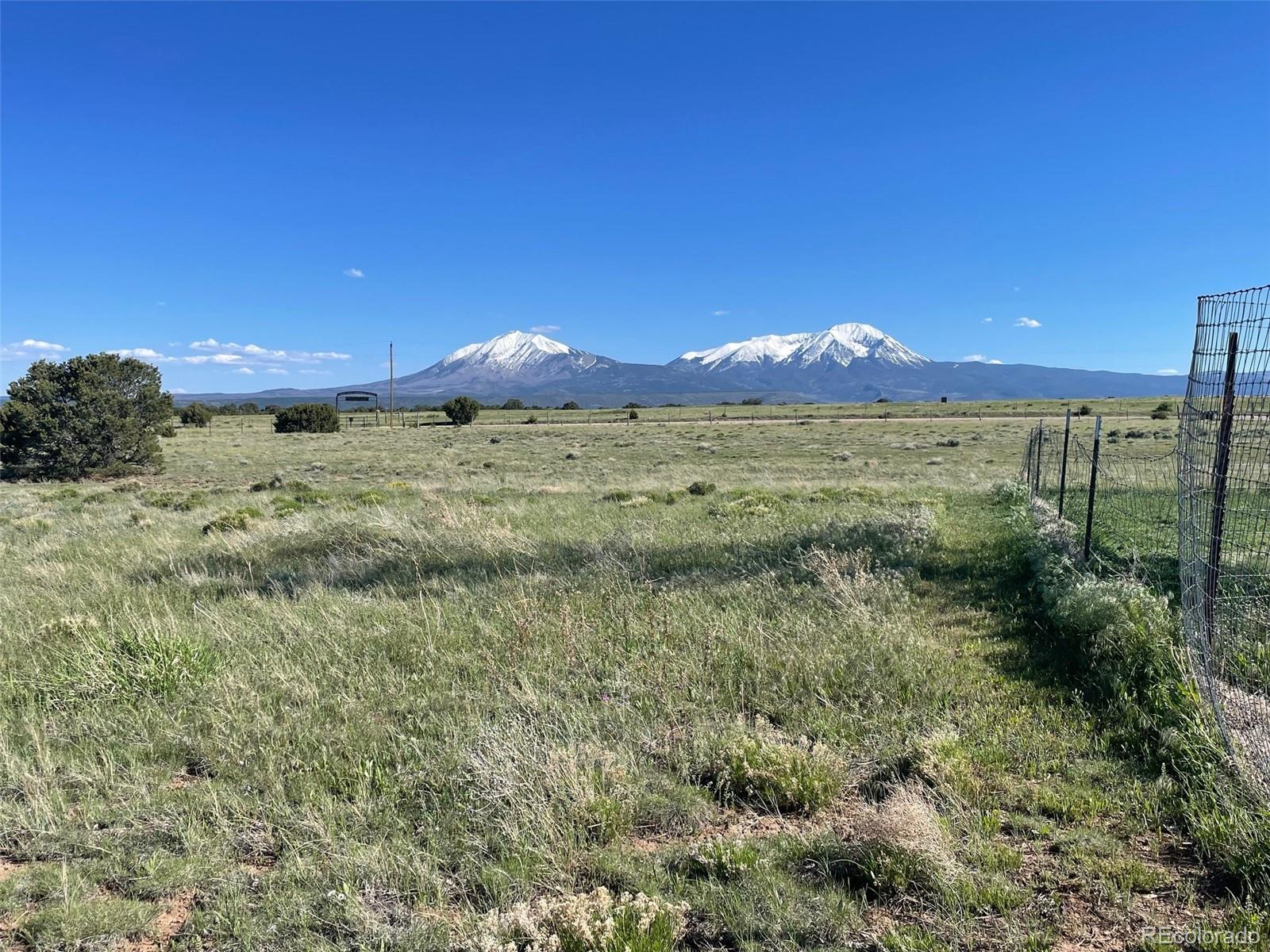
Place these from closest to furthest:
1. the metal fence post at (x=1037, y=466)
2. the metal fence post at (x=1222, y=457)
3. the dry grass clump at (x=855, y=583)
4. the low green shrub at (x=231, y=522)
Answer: the metal fence post at (x=1222, y=457) < the dry grass clump at (x=855, y=583) < the low green shrub at (x=231, y=522) < the metal fence post at (x=1037, y=466)

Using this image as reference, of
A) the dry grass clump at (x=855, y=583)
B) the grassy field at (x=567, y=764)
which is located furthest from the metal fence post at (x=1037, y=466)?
the dry grass clump at (x=855, y=583)

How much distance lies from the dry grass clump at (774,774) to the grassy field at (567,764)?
2cm

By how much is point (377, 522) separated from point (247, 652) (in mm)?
5309

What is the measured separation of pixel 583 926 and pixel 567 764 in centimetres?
106

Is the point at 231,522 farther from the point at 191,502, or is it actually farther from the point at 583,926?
the point at 583,926

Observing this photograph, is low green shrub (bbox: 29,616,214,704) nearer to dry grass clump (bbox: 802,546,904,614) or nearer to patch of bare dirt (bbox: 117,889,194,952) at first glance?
patch of bare dirt (bbox: 117,889,194,952)

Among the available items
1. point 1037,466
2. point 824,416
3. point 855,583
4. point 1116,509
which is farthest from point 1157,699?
point 824,416

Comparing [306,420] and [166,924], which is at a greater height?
[306,420]

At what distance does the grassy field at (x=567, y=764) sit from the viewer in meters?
2.76

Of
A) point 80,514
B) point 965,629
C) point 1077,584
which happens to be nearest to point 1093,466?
point 1077,584

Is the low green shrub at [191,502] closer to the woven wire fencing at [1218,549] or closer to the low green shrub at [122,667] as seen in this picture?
the low green shrub at [122,667]

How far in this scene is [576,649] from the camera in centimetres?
539

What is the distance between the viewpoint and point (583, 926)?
2.57 metres

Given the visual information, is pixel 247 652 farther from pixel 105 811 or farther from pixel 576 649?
pixel 576 649
